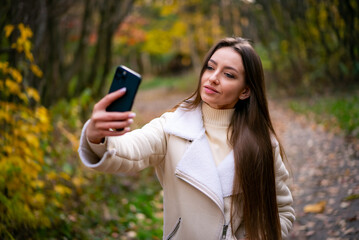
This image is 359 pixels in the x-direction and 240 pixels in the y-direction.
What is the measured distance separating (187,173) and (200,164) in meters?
0.09

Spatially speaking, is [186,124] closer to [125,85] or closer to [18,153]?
[125,85]

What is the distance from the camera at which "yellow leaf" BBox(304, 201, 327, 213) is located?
4.15m

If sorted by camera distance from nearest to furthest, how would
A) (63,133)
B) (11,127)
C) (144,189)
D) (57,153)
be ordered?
(11,127) → (57,153) → (63,133) → (144,189)

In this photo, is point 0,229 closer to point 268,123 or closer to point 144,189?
point 268,123

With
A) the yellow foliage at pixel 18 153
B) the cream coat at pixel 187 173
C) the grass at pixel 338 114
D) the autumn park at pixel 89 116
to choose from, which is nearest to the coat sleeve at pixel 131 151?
the cream coat at pixel 187 173

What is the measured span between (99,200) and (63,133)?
117 centimetres

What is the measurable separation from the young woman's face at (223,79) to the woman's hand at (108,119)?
69cm

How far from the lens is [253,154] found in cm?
183

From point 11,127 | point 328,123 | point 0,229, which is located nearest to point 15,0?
point 11,127

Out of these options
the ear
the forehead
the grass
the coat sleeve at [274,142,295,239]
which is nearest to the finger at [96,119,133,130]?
the forehead

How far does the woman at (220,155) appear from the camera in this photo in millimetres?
1737

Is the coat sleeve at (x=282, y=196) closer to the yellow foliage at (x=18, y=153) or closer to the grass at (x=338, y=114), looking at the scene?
the yellow foliage at (x=18, y=153)

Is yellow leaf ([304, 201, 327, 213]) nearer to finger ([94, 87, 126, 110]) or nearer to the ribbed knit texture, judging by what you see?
the ribbed knit texture

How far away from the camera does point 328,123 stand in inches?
288
